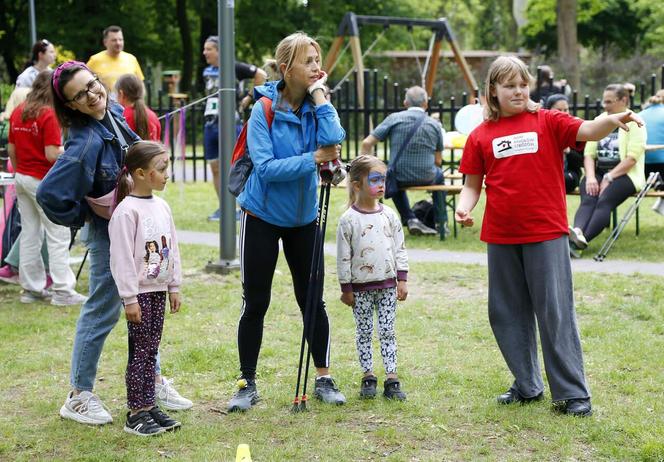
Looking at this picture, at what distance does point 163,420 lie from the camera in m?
4.84

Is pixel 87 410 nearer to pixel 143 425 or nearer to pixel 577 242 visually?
pixel 143 425

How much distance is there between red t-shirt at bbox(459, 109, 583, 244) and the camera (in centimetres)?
484

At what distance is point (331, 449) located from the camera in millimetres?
4504

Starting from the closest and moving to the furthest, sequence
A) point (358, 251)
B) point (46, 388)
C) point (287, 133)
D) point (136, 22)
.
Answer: point (287, 133) → point (358, 251) → point (46, 388) → point (136, 22)

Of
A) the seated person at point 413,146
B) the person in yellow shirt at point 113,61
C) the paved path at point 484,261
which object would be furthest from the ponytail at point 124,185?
the person in yellow shirt at point 113,61

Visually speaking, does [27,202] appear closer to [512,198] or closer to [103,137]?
[103,137]

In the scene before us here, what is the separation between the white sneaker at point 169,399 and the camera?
520 cm

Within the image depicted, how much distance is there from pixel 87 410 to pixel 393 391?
5.32ft

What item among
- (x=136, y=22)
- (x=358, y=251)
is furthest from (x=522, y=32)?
(x=358, y=251)

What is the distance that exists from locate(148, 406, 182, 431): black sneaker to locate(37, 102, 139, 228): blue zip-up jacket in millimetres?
977

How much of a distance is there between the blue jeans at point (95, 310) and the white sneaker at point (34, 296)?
337 cm

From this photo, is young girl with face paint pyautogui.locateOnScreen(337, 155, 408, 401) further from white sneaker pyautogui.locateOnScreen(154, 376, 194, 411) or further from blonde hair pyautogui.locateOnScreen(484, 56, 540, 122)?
white sneaker pyautogui.locateOnScreen(154, 376, 194, 411)

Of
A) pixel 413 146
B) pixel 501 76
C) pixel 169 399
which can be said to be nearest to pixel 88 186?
pixel 169 399

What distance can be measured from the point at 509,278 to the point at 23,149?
4.47 m
